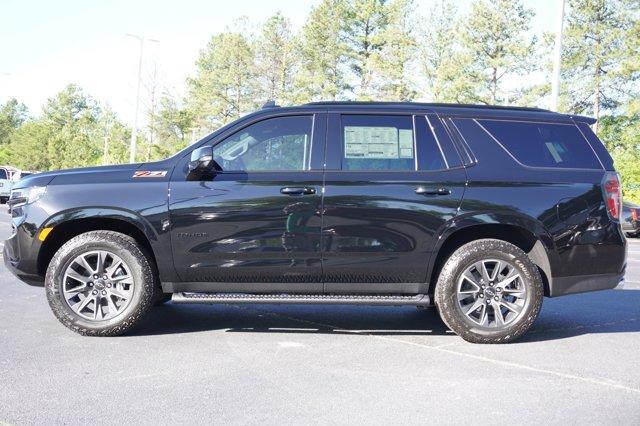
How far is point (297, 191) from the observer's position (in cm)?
577

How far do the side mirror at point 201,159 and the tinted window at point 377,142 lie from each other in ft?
3.43

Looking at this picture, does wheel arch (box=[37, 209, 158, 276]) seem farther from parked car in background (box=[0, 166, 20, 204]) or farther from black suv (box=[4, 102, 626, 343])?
parked car in background (box=[0, 166, 20, 204])

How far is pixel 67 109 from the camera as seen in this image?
341 feet

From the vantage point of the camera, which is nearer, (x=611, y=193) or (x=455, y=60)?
(x=611, y=193)

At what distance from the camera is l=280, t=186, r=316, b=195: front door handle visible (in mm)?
5773

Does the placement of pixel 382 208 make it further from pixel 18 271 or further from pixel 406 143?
pixel 18 271

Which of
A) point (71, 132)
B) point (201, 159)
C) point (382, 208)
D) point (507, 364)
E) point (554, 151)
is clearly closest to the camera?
point (507, 364)

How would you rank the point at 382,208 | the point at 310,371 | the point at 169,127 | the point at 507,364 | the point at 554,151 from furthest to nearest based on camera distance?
the point at 169,127
the point at 554,151
the point at 382,208
the point at 507,364
the point at 310,371

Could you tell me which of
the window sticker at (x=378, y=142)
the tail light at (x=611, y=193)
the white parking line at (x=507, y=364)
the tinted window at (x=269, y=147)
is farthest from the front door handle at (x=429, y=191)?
the tail light at (x=611, y=193)

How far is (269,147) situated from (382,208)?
1030mm

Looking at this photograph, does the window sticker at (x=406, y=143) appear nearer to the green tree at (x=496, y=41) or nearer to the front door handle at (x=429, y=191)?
the front door handle at (x=429, y=191)

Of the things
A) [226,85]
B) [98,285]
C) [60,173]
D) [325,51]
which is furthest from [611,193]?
[226,85]

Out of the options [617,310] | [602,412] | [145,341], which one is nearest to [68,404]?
[145,341]

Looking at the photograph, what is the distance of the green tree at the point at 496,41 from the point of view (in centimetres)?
4738
